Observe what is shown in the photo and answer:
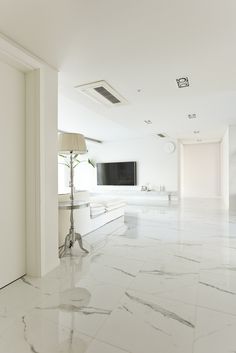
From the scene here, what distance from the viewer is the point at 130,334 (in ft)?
4.85

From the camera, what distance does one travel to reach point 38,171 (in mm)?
2312

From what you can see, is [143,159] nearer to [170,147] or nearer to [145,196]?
[170,147]

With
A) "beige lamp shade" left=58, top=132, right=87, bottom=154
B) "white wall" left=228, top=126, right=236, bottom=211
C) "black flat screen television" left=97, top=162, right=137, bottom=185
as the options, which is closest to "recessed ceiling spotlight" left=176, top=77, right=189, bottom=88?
"beige lamp shade" left=58, top=132, right=87, bottom=154

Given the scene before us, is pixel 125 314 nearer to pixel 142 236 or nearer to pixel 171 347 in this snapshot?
pixel 171 347

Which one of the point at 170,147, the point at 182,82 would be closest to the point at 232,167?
the point at 170,147

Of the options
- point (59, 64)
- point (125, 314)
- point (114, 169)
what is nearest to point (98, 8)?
point (59, 64)

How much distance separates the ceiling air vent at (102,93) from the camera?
3.08 meters

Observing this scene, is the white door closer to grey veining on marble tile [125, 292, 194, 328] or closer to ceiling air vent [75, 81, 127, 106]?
ceiling air vent [75, 81, 127, 106]

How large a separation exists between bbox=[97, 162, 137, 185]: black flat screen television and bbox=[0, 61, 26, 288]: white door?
22.8 ft

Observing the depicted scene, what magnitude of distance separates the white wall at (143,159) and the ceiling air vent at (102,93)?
16.8ft

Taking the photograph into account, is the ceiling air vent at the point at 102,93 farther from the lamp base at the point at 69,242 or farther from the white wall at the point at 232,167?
the white wall at the point at 232,167

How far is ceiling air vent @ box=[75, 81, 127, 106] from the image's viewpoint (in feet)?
10.1

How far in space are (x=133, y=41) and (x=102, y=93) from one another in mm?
1408

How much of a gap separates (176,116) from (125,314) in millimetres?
4631
